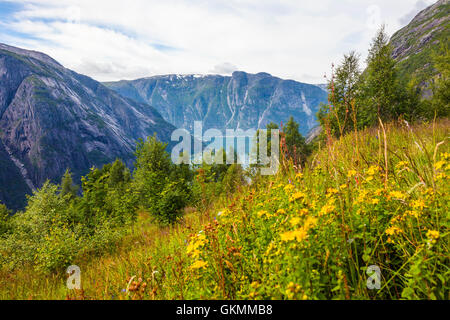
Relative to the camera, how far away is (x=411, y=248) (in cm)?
192

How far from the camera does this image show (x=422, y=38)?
145 metres

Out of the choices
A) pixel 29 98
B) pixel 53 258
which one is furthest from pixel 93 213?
pixel 29 98

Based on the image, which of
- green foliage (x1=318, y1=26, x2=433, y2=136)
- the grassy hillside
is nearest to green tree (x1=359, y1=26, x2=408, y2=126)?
green foliage (x1=318, y1=26, x2=433, y2=136)

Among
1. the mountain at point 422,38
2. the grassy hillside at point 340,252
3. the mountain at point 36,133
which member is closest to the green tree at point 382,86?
the grassy hillside at point 340,252

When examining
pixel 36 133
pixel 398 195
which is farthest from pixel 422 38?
pixel 36 133

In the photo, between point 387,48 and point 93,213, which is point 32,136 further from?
point 387,48

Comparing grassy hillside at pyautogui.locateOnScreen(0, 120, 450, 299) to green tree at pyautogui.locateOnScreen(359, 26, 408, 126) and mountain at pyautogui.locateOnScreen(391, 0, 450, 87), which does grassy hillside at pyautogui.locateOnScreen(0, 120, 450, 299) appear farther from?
mountain at pyautogui.locateOnScreen(391, 0, 450, 87)

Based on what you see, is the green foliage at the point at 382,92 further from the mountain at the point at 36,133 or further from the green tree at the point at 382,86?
the mountain at the point at 36,133

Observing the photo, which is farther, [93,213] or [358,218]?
[93,213]

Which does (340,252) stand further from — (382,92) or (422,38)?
(422,38)

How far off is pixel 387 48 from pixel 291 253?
30096 mm

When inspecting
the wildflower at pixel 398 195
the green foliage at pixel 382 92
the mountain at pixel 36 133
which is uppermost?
the mountain at pixel 36 133

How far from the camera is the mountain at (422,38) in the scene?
121938 millimetres

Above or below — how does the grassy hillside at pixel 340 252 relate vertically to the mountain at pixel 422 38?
below
